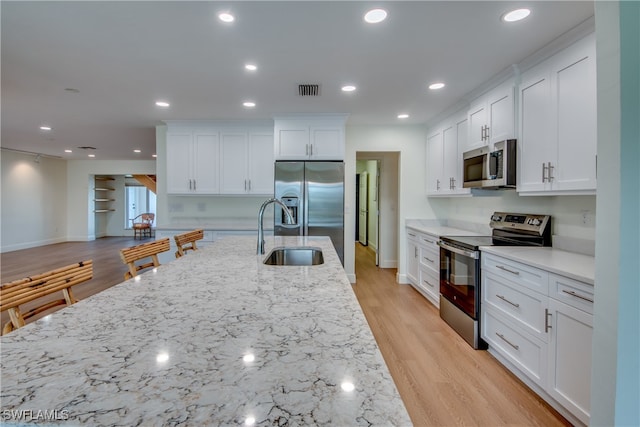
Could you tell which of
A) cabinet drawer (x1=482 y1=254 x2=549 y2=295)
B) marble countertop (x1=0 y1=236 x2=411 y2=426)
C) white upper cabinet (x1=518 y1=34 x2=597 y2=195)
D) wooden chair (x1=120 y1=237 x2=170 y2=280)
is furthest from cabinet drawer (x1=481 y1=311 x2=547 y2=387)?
wooden chair (x1=120 y1=237 x2=170 y2=280)

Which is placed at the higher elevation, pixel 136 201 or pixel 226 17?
pixel 226 17

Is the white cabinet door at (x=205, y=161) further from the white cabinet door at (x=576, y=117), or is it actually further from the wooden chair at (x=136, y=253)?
the white cabinet door at (x=576, y=117)

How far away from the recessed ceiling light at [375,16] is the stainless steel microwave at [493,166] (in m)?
1.53

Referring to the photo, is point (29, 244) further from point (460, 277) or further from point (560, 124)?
point (560, 124)

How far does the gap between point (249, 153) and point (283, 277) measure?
3592 millimetres

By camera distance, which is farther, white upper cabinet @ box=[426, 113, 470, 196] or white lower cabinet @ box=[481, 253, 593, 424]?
white upper cabinet @ box=[426, 113, 470, 196]

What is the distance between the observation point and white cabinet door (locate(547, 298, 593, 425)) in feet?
5.49

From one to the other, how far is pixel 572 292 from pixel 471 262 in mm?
1021

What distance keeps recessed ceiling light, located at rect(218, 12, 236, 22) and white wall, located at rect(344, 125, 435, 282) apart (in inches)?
117

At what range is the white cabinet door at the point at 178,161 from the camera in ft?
15.3

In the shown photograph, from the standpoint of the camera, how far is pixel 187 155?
15.3ft

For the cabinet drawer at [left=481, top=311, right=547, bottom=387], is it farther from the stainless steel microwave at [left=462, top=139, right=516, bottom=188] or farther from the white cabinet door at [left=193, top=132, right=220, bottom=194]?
the white cabinet door at [left=193, top=132, right=220, bottom=194]

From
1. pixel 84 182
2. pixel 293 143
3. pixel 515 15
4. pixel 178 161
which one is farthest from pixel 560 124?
pixel 84 182

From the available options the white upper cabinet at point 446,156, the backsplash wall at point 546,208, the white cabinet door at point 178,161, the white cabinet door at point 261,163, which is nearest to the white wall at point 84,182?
the white cabinet door at point 178,161
